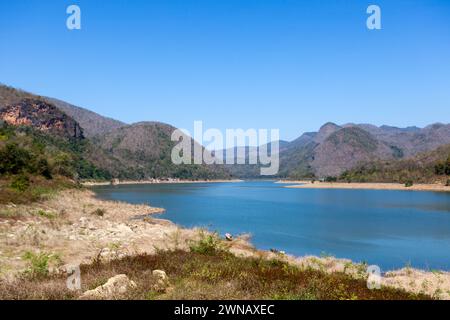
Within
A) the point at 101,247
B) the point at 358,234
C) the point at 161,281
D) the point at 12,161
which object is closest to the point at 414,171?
the point at 358,234

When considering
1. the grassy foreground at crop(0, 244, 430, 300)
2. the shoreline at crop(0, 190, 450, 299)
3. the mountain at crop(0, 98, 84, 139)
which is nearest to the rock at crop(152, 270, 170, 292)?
the grassy foreground at crop(0, 244, 430, 300)

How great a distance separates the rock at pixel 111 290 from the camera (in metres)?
8.70

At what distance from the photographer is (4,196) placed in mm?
31344

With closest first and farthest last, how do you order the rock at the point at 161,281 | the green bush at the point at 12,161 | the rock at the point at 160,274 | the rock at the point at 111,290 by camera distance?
1. the rock at the point at 111,290
2. the rock at the point at 161,281
3. the rock at the point at 160,274
4. the green bush at the point at 12,161

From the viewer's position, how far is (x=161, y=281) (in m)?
10.1

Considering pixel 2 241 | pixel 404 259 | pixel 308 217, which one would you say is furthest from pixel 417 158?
pixel 2 241

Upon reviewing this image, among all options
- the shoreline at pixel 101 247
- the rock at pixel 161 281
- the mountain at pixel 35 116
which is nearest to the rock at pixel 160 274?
the rock at pixel 161 281

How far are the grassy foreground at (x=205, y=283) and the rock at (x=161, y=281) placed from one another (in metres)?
0.10

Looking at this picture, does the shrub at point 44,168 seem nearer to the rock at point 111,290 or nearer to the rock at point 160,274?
the rock at point 160,274

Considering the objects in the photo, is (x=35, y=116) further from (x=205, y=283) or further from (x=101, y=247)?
(x=205, y=283)

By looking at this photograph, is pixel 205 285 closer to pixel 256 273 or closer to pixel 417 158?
pixel 256 273

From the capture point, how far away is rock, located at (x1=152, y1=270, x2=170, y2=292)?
A: 9.58 m

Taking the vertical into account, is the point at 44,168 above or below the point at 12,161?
below

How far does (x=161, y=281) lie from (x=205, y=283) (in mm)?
1099
